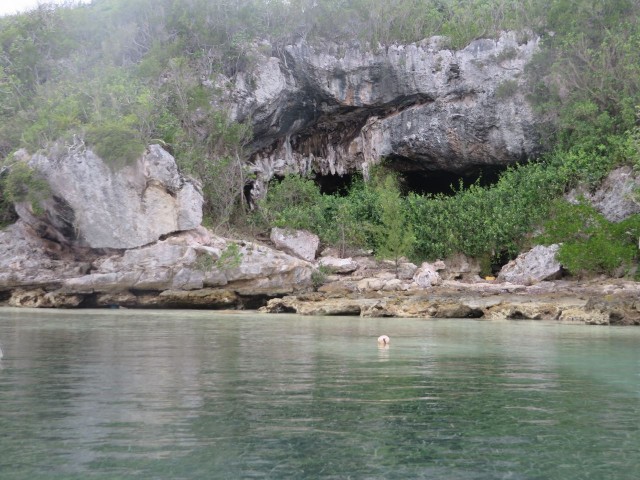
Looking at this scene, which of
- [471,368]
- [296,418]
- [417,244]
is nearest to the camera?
[296,418]

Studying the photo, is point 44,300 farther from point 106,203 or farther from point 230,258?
point 230,258

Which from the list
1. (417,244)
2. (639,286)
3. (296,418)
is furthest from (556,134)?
(296,418)

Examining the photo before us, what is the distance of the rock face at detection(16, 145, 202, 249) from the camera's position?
2925 centimetres

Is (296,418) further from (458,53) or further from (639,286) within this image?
(458,53)

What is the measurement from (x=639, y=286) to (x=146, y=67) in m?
25.2

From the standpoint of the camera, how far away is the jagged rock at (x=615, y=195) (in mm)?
29578

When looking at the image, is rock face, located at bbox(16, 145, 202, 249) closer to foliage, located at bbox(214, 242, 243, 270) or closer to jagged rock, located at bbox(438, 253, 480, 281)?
foliage, located at bbox(214, 242, 243, 270)

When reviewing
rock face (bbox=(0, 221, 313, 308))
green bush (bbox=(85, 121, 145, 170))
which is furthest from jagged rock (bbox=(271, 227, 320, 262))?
green bush (bbox=(85, 121, 145, 170))

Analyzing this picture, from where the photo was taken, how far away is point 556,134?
35000 mm

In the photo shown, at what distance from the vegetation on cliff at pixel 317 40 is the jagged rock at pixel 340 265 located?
155 centimetres

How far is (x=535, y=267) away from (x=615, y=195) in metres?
4.63

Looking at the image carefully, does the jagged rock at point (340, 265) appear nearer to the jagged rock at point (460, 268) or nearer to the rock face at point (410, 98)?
the jagged rock at point (460, 268)

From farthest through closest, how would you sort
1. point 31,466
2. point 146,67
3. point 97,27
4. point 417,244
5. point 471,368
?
1. point 97,27
2. point 146,67
3. point 417,244
4. point 471,368
5. point 31,466

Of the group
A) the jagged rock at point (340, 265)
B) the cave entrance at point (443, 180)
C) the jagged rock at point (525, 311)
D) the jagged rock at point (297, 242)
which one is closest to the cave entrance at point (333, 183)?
the cave entrance at point (443, 180)
